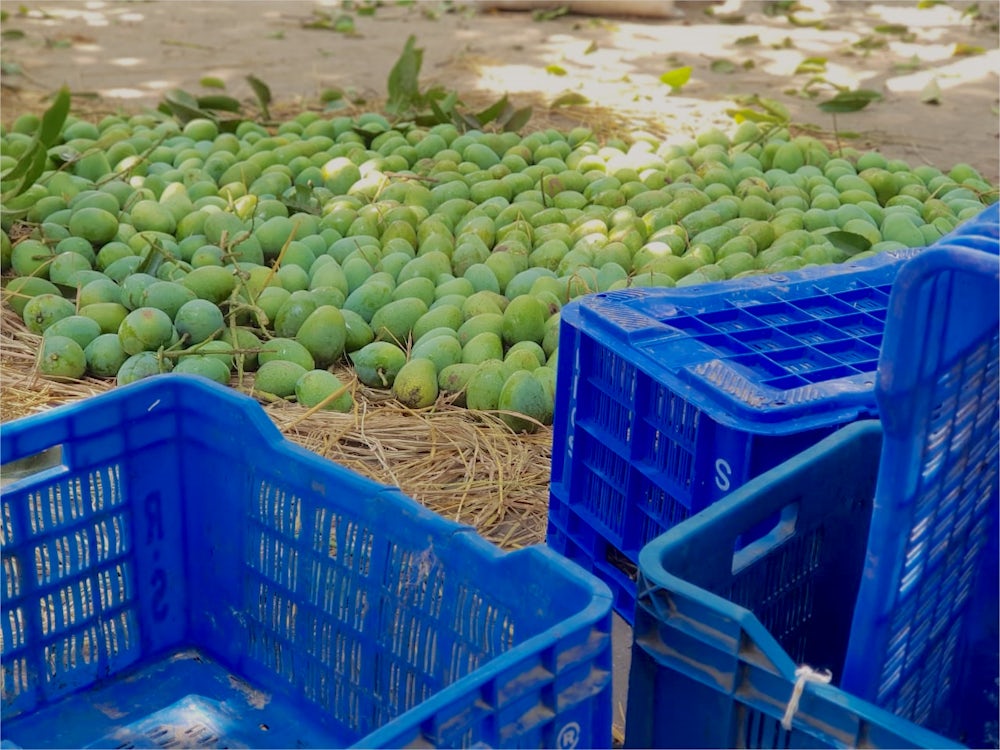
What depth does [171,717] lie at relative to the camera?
1547 millimetres

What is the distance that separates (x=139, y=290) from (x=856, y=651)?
195 cm

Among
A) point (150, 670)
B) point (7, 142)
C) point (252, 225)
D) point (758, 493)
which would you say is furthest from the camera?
point (7, 142)

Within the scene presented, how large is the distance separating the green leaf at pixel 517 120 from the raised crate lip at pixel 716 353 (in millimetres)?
2081

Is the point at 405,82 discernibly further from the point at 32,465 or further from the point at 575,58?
the point at 32,465

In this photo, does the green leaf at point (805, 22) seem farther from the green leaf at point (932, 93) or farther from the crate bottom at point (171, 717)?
the crate bottom at point (171, 717)

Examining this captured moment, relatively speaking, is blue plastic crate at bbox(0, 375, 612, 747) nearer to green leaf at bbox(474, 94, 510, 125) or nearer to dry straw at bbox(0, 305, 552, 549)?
dry straw at bbox(0, 305, 552, 549)

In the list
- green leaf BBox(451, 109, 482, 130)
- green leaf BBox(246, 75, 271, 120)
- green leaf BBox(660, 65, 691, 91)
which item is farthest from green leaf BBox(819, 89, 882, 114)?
green leaf BBox(246, 75, 271, 120)

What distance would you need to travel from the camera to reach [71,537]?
147cm

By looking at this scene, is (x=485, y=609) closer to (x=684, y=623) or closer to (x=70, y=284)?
(x=684, y=623)

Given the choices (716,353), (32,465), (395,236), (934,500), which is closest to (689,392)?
(716,353)

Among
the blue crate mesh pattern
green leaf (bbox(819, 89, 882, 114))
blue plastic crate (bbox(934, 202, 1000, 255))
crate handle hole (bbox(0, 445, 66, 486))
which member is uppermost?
blue plastic crate (bbox(934, 202, 1000, 255))

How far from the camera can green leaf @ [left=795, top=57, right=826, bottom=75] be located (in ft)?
16.6

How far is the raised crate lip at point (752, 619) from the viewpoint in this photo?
35.9 inches

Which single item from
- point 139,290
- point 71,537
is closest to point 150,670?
point 71,537
